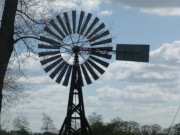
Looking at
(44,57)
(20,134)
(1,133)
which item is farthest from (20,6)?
(20,134)

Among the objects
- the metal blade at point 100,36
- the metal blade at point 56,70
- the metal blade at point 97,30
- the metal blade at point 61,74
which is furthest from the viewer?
the metal blade at point 61,74

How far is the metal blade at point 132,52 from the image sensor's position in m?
19.6

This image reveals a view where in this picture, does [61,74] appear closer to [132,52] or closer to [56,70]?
[56,70]

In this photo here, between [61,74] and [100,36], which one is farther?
[61,74]

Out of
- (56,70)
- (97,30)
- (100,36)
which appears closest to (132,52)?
(100,36)

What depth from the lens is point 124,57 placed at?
20.1m

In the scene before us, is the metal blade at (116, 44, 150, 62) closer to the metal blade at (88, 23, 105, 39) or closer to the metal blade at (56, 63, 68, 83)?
the metal blade at (88, 23, 105, 39)

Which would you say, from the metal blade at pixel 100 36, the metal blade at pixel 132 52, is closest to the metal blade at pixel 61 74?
the metal blade at pixel 100 36

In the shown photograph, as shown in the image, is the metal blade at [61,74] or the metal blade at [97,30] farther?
the metal blade at [61,74]

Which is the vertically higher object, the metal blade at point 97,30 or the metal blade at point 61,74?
the metal blade at point 97,30

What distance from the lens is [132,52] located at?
19922 millimetres

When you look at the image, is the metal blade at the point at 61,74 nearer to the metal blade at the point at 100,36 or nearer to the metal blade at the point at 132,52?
the metal blade at the point at 100,36

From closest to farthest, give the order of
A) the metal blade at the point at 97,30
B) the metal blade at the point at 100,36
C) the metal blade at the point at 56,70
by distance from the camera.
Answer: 1. the metal blade at the point at 100,36
2. the metal blade at the point at 97,30
3. the metal blade at the point at 56,70

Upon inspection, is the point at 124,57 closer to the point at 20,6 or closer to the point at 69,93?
the point at 69,93
